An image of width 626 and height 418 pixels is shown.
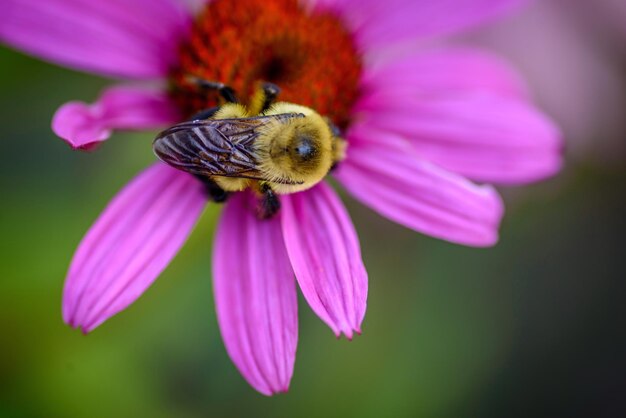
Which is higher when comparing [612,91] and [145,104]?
[612,91]

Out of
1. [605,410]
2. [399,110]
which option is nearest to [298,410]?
[399,110]

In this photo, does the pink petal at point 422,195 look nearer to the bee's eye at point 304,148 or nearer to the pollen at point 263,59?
the pollen at point 263,59

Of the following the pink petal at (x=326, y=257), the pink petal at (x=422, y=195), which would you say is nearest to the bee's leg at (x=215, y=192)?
the pink petal at (x=326, y=257)

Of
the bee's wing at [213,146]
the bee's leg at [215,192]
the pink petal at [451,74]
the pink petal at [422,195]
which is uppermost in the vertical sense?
the pink petal at [451,74]

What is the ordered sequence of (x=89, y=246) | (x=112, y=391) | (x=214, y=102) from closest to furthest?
(x=89, y=246) < (x=214, y=102) < (x=112, y=391)

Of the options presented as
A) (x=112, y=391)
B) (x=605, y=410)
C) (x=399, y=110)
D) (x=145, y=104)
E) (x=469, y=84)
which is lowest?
(x=112, y=391)

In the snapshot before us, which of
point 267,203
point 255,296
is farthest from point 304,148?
point 255,296

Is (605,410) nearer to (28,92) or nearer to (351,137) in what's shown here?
(351,137)
